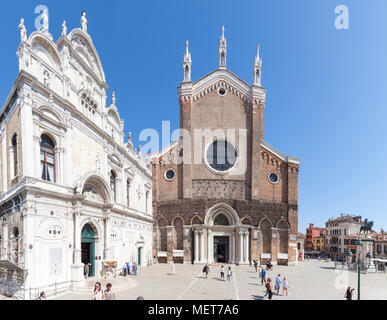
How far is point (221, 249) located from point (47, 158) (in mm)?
22489

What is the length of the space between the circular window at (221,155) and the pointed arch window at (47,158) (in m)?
19.3

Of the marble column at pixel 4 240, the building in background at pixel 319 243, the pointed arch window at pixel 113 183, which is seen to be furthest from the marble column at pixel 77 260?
the building in background at pixel 319 243

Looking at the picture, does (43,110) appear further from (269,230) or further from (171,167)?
(269,230)

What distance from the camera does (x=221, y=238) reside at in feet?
104

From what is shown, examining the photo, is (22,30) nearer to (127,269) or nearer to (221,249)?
(127,269)

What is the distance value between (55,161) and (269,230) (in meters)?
24.6

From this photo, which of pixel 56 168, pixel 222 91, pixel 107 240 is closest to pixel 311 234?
pixel 222 91

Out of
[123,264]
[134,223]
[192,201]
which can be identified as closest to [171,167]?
[192,201]

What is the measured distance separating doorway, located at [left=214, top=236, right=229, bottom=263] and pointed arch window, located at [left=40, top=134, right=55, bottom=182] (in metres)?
20.9

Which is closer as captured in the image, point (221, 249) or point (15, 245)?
point (15, 245)

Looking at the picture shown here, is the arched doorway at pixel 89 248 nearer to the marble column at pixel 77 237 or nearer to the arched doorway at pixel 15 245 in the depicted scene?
the marble column at pixel 77 237

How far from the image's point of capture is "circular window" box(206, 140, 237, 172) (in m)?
32.8

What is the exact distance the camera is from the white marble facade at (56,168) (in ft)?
46.4

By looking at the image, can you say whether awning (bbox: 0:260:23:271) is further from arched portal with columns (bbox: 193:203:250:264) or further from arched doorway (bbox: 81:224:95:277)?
arched portal with columns (bbox: 193:203:250:264)
